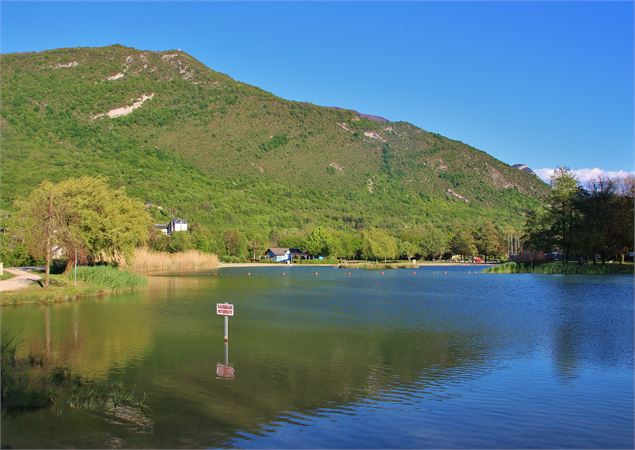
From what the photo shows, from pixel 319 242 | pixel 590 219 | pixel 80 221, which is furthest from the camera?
pixel 319 242

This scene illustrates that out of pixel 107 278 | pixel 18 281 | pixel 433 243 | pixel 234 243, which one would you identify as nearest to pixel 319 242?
pixel 234 243

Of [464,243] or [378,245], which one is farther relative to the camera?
[464,243]

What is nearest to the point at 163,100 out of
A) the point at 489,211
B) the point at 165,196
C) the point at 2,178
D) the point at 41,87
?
the point at 41,87

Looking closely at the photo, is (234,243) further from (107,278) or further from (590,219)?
(107,278)

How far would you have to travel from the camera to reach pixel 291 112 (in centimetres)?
19200

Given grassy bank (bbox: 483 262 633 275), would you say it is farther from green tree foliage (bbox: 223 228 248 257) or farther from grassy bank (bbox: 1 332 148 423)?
grassy bank (bbox: 1 332 148 423)

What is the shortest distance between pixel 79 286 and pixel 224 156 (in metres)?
122

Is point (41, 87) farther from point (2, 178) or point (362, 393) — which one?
point (362, 393)

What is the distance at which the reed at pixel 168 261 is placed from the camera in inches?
2611

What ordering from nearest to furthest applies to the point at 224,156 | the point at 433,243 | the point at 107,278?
the point at 107,278
the point at 433,243
the point at 224,156

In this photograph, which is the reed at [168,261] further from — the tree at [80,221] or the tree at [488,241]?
the tree at [488,241]

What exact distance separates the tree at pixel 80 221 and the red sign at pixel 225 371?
2316 cm

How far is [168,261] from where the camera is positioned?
75.9 m

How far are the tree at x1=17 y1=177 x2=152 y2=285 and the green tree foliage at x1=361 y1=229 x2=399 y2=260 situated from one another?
252ft
